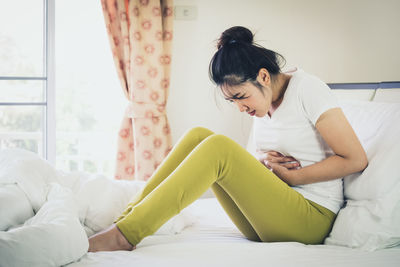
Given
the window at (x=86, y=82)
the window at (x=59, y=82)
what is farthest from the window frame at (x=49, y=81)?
the window at (x=86, y=82)

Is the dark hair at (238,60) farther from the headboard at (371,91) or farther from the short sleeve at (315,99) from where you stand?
the headboard at (371,91)

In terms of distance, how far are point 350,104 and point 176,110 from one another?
1427 mm

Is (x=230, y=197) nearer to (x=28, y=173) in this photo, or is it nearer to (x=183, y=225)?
(x=183, y=225)

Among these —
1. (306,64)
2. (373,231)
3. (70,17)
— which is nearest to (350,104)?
(373,231)

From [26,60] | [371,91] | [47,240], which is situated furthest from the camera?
[26,60]

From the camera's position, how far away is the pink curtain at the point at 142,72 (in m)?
2.65

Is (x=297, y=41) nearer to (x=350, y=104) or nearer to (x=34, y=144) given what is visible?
(x=350, y=104)

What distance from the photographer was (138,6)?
2656mm

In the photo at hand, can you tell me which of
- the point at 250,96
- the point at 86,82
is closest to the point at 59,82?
the point at 86,82

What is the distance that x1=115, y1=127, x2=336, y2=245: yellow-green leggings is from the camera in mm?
1115

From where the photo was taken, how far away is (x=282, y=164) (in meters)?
1.38

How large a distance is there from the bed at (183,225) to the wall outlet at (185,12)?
5.02 ft

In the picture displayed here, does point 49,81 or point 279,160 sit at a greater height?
point 49,81

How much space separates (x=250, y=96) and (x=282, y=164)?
0.26 metres
